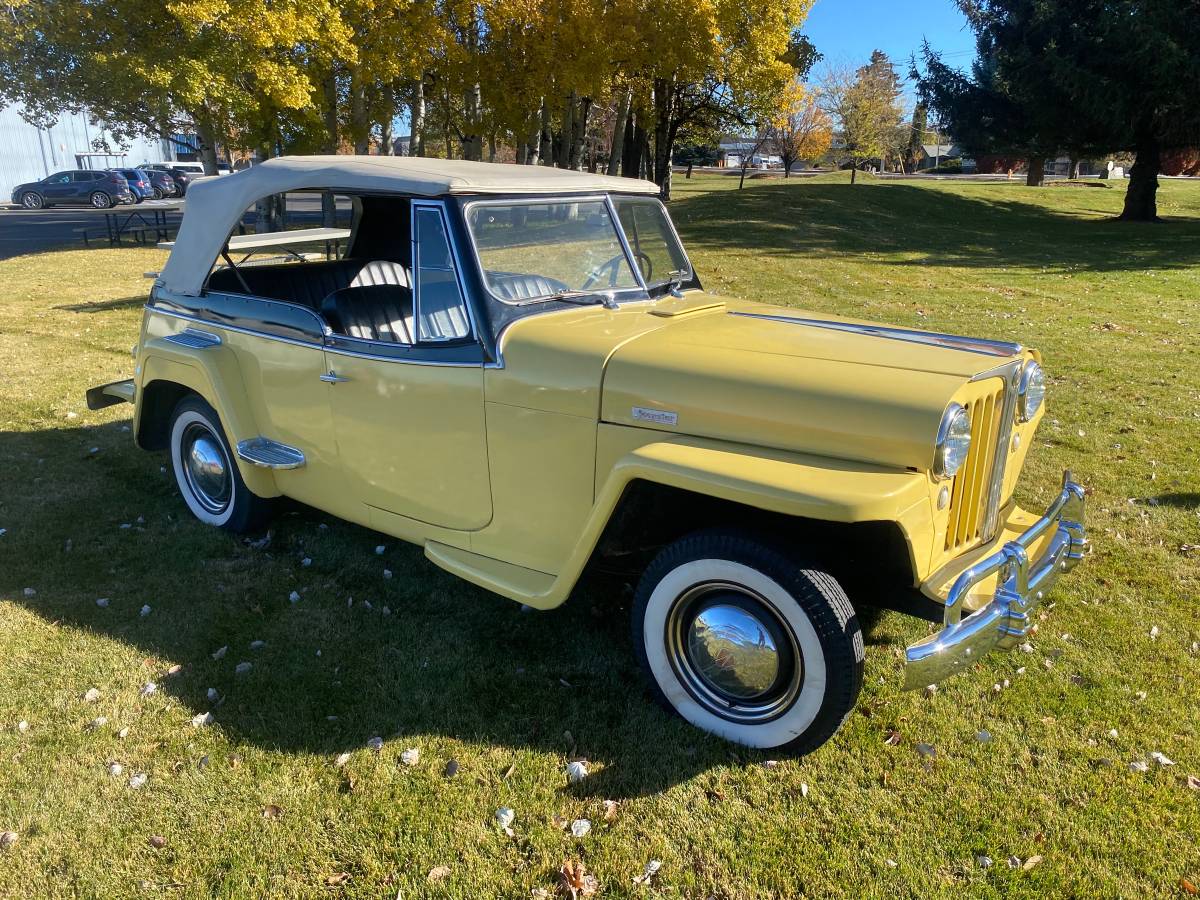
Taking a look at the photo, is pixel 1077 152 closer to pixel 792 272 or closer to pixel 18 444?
pixel 792 272

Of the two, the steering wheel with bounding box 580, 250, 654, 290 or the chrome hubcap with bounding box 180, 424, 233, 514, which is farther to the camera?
the chrome hubcap with bounding box 180, 424, 233, 514

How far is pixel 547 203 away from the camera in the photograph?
12.0ft

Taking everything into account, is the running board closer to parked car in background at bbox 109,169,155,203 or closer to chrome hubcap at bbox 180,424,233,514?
chrome hubcap at bbox 180,424,233,514

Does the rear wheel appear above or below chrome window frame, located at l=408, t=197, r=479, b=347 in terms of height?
below

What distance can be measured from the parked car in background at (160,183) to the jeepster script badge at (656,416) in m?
39.3

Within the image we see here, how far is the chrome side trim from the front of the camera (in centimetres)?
434

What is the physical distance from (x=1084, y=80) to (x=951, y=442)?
73.9ft

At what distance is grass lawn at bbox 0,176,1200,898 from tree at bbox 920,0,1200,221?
63.0 ft

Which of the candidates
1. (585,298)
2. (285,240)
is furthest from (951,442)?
(285,240)

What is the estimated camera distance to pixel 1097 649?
371 cm

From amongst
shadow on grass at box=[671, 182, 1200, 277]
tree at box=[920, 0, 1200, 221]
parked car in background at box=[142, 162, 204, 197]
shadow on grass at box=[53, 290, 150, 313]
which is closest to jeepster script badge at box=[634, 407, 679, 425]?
shadow on grass at box=[53, 290, 150, 313]

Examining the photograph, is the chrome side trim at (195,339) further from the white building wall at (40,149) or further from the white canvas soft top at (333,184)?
the white building wall at (40,149)

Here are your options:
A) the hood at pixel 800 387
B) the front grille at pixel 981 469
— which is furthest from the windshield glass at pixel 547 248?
the front grille at pixel 981 469

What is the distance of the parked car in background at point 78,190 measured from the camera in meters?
32.9
